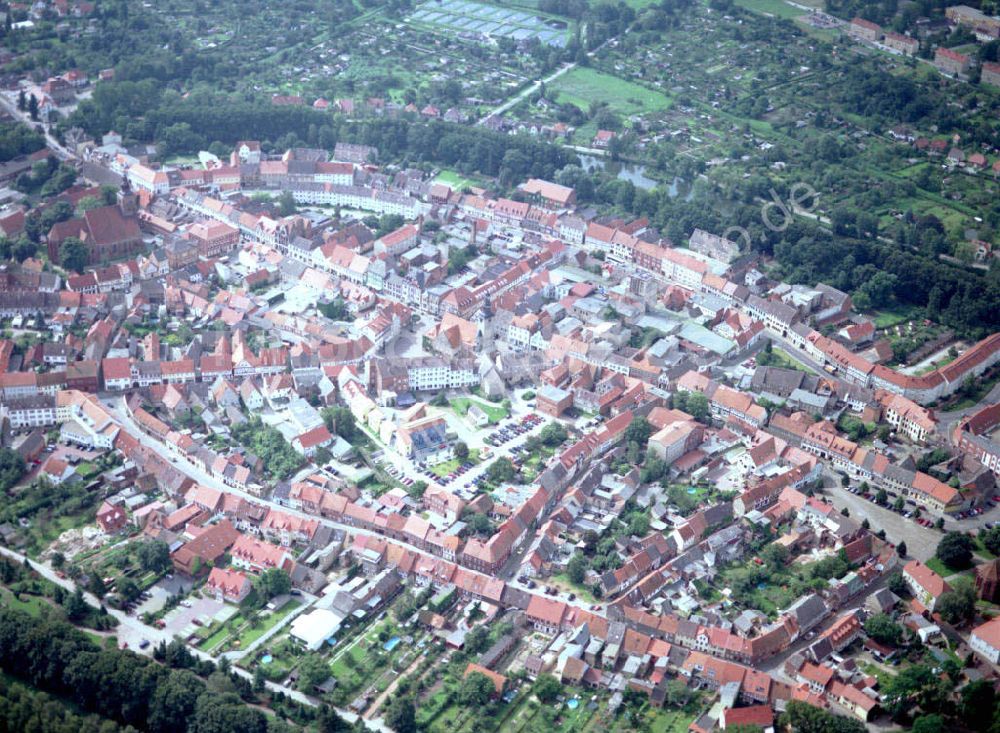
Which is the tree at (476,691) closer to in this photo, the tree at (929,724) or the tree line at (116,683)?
the tree line at (116,683)

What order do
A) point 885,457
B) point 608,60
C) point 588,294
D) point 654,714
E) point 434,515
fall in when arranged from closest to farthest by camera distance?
point 654,714 → point 434,515 → point 885,457 → point 588,294 → point 608,60

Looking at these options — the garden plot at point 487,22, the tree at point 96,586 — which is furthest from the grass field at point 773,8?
the tree at point 96,586

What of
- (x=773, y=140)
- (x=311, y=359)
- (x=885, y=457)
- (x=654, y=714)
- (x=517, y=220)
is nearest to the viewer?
(x=654, y=714)

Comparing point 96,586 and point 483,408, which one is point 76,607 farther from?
point 483,408

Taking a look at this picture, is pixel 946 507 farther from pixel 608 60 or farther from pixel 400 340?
pixel 608 60

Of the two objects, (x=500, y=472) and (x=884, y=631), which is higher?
(x=884, y=631)

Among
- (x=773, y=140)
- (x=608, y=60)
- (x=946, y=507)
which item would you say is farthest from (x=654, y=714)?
(x=608, y=60)

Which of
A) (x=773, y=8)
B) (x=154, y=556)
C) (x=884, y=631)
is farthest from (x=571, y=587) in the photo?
(x=773, y=8)
